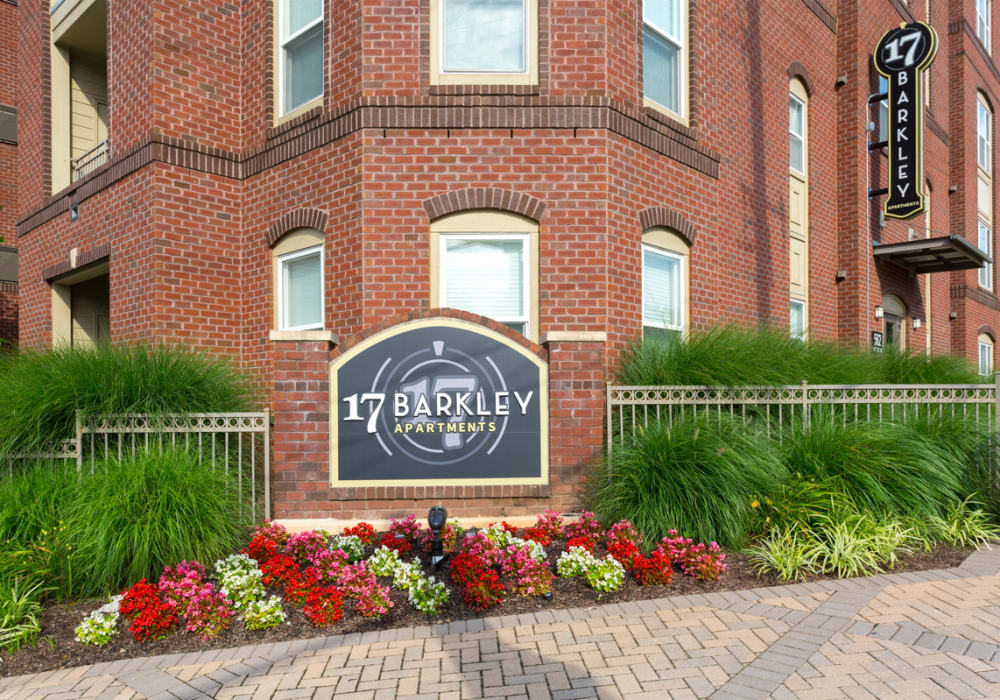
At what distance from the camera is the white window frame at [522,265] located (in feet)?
25.9

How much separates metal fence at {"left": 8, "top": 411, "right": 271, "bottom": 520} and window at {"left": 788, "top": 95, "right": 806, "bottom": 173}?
414 inches

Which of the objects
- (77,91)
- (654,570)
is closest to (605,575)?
(654,570)

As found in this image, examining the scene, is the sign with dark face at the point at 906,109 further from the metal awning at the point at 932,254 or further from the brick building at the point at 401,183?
the brick building at the point at 401,183

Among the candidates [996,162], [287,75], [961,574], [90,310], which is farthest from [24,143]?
[996,162]

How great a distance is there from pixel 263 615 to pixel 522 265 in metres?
4.81

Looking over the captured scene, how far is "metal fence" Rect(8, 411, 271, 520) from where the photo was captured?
20.1ft

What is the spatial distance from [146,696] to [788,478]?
16.8 ft

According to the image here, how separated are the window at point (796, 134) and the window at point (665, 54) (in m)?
4.16

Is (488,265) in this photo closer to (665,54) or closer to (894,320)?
(665,54)

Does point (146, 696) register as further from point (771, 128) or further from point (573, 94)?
point (771, 128)

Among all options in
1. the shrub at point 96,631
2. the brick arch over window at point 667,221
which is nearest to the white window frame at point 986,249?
the brick arch over window at point 667,221

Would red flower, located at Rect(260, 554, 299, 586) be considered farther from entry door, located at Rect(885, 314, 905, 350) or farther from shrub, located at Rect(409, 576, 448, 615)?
entry door, located at Rect(885, 314, 905, 350)

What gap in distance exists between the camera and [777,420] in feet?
22.9

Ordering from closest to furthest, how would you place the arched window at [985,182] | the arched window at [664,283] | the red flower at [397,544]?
the red flower at [397,544], the arched window at [664,283], the arched window at [985,182]
